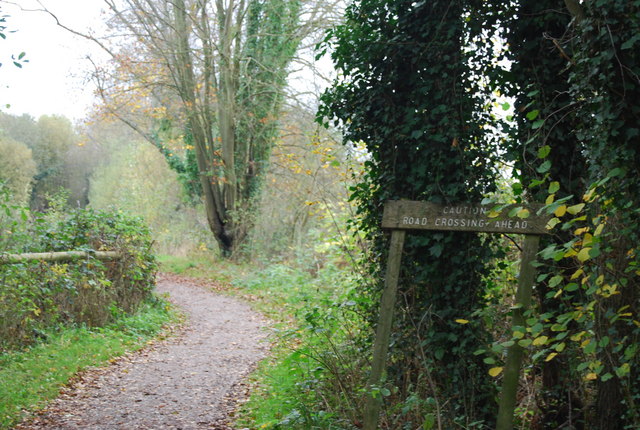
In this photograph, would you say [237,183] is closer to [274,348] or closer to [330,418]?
[274,348]

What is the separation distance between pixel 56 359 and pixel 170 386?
61.8 inches

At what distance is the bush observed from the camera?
786 cm

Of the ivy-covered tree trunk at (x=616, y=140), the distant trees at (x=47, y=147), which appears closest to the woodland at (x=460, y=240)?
the ivy-covered tree trunk at (x=616, y=140)

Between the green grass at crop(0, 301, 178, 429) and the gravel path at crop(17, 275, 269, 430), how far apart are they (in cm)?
18

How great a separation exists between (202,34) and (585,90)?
15529 mm

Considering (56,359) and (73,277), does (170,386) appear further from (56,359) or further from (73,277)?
(73,277)

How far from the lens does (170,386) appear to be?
7.81 meters

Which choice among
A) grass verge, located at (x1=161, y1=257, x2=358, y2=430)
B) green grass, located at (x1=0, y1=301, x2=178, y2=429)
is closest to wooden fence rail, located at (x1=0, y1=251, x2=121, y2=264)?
green grass, located at (x1=0, y1=301, x2=178, y2=429)

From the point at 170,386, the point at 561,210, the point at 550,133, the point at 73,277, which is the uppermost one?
the point at 550,133

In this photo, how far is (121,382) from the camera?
7.79 m

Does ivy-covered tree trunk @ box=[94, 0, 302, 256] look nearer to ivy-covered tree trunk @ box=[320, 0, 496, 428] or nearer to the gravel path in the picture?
the gravel path

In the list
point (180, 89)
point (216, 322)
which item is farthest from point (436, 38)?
point (180, 89)

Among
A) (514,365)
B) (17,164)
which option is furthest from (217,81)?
(17,164)

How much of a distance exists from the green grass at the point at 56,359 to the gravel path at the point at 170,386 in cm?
18
